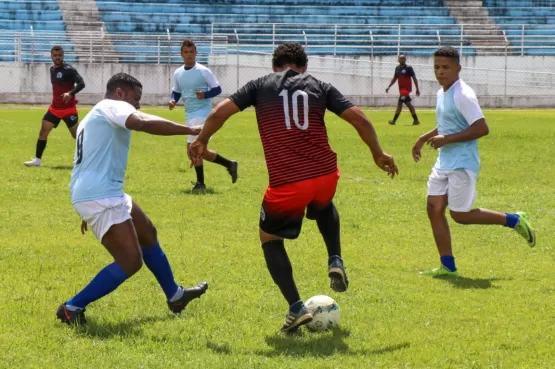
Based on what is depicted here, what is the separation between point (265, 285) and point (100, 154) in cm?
Answer: 201

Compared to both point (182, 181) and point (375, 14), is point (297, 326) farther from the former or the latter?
point (375, 14)

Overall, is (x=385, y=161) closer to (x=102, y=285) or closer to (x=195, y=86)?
(x=102, y=285)

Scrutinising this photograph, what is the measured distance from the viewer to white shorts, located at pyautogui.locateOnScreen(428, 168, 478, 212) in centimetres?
834

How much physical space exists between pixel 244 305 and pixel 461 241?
3.75 m

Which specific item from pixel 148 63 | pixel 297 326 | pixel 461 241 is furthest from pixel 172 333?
pixel 148 63

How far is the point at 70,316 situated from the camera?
21.6ft

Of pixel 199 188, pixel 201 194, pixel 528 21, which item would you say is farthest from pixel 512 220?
pixel 528 21

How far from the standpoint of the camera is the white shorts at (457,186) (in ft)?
27.3

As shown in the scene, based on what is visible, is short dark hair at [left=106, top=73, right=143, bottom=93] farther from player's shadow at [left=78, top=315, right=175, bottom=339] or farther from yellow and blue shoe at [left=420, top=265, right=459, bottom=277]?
yellow and blue shoe at [left=420, top=265, right=459, bottom=277]

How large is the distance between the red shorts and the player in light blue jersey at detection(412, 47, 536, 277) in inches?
72.7

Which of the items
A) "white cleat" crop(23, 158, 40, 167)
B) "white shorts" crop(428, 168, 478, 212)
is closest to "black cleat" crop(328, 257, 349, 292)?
"white shorts" crop(428, 168, 478, 212)

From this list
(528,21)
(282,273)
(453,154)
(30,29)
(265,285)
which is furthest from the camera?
(528,21)

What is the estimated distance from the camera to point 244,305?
722cm

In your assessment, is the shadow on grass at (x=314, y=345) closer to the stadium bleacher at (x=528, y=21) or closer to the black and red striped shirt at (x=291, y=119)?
the black and red striped shirt at (x=291, y=119)
